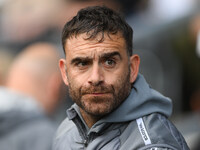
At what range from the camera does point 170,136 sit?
8.34 feet

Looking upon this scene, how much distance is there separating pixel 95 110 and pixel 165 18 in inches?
204

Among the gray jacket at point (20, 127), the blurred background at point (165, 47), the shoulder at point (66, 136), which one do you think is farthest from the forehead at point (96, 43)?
the blurred background at point (165, 47)

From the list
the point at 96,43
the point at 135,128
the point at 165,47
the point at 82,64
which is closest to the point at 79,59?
the point at 82,64

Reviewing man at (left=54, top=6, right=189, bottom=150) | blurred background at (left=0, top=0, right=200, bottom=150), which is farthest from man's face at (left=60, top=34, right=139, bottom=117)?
blurred background at (left=0, top=0, right=200, bottom=150)

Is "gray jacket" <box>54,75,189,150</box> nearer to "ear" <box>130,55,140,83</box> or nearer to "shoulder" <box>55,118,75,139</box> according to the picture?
"ear" <box>130,55,140,83</box>

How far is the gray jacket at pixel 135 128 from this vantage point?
252 centimetres

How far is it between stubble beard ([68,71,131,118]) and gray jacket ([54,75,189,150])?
0.18 feet

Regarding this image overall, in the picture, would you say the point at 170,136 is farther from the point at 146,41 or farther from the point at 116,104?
the point at 146,41

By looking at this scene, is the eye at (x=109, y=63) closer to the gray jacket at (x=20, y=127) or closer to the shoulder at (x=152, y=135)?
the shoulder at (x=152, y=135)

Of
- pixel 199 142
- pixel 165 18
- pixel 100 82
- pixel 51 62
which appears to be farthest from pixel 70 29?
pixel 165 18

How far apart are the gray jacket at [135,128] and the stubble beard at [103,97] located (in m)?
0.05

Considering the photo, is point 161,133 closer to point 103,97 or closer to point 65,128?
point 103,97

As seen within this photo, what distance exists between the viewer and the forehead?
102 inches

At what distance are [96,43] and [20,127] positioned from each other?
1.52m
